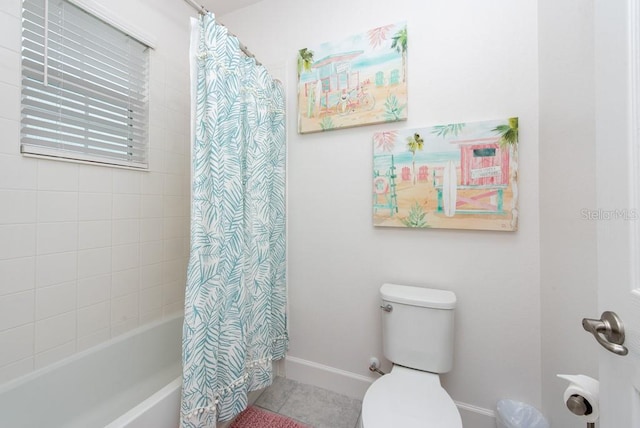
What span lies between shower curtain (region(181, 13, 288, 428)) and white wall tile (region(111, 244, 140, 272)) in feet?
2.15

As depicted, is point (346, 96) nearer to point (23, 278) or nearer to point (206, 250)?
point (206, 250)

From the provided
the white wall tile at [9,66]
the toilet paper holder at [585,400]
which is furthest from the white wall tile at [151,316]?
the toilet paper holder at [585,400]

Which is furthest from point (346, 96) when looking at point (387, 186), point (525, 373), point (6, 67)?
point (525, 373)

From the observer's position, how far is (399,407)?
0.92 m

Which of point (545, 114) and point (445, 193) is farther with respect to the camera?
point (445, 193)

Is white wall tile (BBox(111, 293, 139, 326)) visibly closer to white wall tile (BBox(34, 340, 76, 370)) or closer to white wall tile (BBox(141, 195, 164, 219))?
white wall tile (BBox(34, 340, 76, 370))

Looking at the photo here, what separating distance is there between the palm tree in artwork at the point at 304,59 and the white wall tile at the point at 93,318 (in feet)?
5.70

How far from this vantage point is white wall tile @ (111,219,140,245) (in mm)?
1320

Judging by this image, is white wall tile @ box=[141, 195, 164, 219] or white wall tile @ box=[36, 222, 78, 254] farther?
white wall tile @ box=[141, 195, 164, 219]

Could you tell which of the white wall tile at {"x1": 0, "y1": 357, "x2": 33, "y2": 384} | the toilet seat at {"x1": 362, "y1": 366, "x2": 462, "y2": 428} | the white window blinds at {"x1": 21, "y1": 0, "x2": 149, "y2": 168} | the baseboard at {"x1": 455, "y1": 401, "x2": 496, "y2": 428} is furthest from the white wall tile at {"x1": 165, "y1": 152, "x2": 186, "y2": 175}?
the baseboard at {"x1": 455, "y1": 401, "x2": 496, "y2": 428}

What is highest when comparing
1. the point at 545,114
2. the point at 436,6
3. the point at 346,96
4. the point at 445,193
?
the point at 436,6

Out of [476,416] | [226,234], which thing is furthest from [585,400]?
[226,234]

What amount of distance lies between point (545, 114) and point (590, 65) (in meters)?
0.30

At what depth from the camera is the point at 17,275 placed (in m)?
1.00
